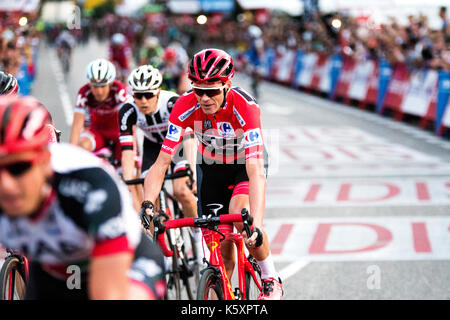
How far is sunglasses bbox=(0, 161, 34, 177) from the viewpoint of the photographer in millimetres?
2391

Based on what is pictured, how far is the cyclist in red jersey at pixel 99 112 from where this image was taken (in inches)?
305

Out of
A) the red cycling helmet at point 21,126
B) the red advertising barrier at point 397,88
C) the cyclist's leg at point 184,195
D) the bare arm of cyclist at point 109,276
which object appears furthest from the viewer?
the red advertising barrier at point 397,88

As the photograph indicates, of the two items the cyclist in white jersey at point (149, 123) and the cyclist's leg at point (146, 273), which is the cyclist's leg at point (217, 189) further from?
the cyclist's leg at point (146, 273)

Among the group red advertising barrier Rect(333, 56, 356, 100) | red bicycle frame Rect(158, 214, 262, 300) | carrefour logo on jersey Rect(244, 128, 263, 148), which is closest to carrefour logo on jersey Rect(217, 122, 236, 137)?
carrefour logo on jersey Rect(244, 128, 263, 148)

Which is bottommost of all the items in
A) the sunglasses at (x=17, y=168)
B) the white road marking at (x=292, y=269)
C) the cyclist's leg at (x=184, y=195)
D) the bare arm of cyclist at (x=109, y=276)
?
the white road marking at (x=292, y=269)

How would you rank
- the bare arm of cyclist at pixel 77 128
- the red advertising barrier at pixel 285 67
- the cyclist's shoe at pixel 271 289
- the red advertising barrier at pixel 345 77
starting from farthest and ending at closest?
the red advertising barrier at pixel 285 67, the red advertising barrier at pixel 345 77, the bare arm of cyclist at pixel 77 128, the cyclist's shoe at pixel 271 289

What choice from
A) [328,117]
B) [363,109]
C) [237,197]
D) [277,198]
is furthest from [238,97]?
[363,109]

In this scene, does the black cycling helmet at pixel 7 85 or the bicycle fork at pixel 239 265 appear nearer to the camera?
the bicycle fork at pixel 239 265

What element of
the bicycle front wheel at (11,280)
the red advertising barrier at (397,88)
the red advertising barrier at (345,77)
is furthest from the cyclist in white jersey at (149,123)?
the red advertising barrier at (345,77)

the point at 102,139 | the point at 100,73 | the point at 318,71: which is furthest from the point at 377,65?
the point at 100,73

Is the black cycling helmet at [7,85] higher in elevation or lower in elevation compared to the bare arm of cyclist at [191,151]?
higher

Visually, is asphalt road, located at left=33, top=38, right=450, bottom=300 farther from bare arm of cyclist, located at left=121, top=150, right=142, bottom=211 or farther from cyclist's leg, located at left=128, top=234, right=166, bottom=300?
cyclist's leg, located at left=128, top=234, right=166, bottom=300

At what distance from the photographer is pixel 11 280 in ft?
14.8

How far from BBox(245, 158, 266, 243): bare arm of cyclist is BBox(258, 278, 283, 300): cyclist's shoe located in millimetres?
601
